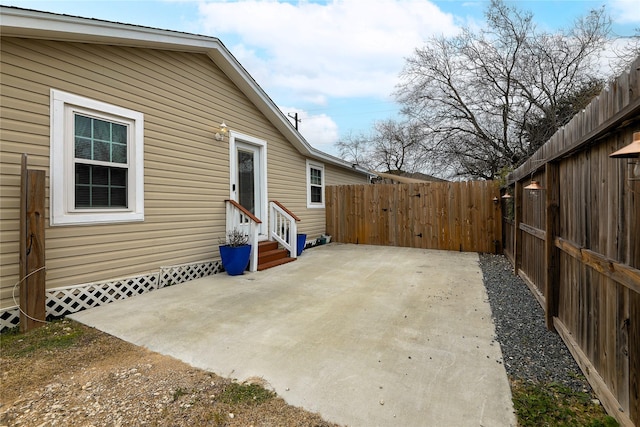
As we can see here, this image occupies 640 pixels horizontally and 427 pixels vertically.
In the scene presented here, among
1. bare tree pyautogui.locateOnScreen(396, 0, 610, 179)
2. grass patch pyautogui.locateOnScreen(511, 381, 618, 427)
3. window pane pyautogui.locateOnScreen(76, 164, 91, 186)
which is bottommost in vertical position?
grass patch pyautogui.locateOnScreen(511, 381, 618, 427)

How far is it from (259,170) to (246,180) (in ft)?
1.47

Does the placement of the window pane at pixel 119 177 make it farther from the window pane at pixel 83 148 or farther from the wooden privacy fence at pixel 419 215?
the wooden privacy fence at pixel 419 215

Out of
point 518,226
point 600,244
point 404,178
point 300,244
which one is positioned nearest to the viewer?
point 600,244

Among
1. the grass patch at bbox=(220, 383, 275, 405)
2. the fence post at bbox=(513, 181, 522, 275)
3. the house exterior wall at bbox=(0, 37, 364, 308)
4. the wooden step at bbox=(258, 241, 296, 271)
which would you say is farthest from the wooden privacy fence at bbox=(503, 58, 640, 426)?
the house exterior wall at bbox=(0, 37, 364, 308)

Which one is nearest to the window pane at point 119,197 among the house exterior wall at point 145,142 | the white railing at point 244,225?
the house exterior wall at point 145,142

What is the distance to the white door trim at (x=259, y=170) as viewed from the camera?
611 cm

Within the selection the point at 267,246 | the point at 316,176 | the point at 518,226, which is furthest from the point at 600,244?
the point at 316,176

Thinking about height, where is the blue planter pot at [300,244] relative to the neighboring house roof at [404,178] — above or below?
below

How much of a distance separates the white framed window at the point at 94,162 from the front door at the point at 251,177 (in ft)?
7.05

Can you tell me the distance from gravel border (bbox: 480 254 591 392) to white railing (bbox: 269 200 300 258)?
158 inches

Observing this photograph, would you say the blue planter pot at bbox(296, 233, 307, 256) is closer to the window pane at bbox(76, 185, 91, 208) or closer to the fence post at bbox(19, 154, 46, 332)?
the window pane at bbox(76, 185, 91, 208)

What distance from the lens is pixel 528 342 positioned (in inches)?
108

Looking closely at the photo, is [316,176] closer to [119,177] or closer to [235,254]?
[235,254]

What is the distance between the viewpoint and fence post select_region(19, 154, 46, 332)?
10.1ft
